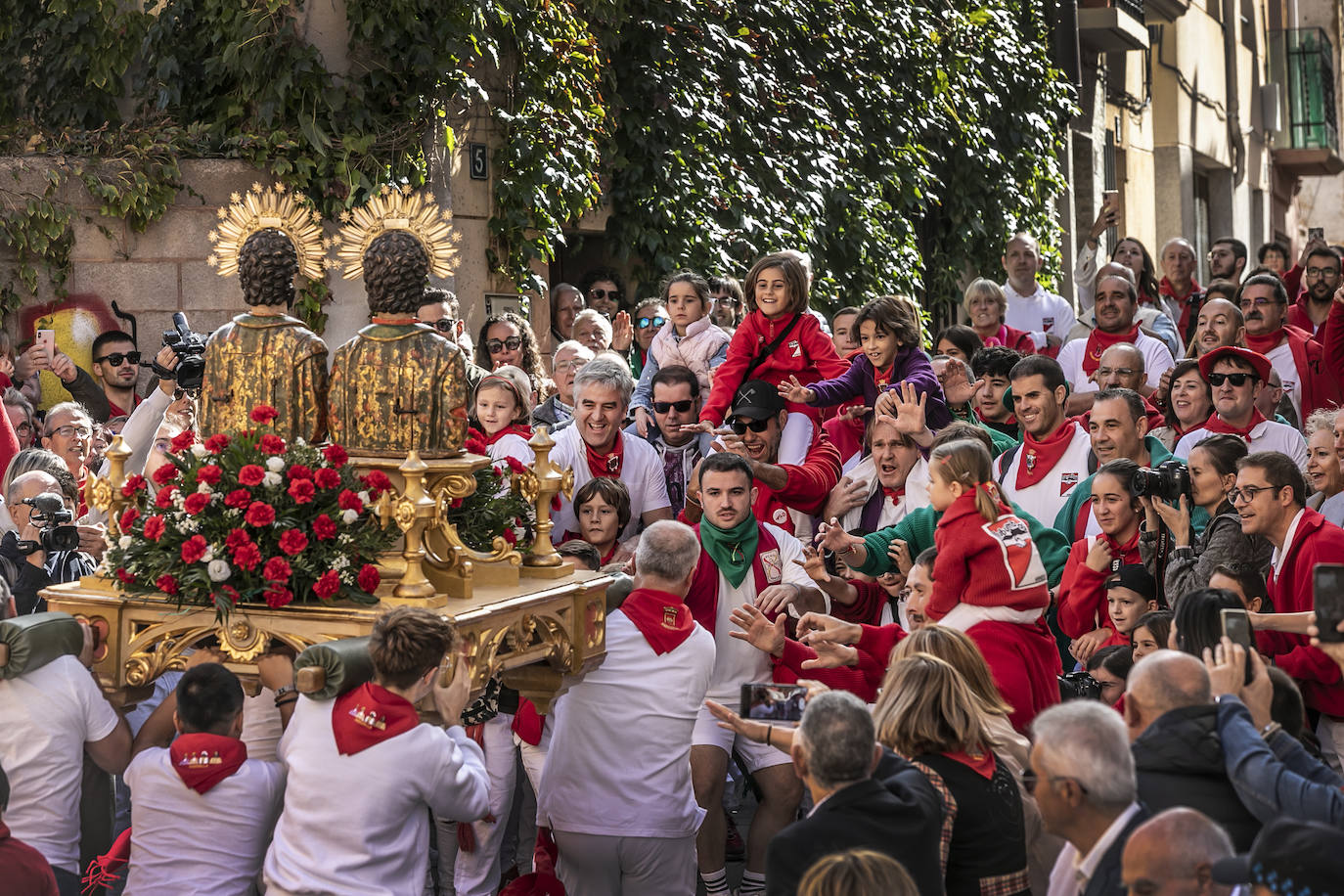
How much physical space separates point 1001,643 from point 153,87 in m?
6.61

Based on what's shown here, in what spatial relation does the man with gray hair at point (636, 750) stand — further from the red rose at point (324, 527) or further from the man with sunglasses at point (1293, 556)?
the man with sunglasses at point (1293, 556)

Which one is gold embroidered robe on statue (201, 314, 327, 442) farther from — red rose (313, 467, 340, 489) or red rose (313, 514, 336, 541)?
red rose (313, 514, 336, 541)

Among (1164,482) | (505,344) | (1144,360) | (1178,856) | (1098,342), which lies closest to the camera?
(1178,856)

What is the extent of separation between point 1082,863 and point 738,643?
260 centimetres

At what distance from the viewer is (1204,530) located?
580cm

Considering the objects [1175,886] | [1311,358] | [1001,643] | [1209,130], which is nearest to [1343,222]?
[1209,130]

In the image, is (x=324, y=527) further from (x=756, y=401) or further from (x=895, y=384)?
(x=895, y=384)

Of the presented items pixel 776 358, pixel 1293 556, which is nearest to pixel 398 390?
pixel 1293 556

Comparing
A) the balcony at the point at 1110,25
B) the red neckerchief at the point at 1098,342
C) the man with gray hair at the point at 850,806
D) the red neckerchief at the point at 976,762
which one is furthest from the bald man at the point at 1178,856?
the balcony at the point at 1110,25

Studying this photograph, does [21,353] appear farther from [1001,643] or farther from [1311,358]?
[1311,358]

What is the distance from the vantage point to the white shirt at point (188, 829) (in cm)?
452

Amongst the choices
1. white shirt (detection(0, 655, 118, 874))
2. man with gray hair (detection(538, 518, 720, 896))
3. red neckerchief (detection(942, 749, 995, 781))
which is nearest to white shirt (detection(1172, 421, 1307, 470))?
man with gray hair (detection(538, 518, 720, 896))

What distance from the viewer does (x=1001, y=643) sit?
17.6 feet

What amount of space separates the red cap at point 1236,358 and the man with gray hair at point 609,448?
253 centimetres
